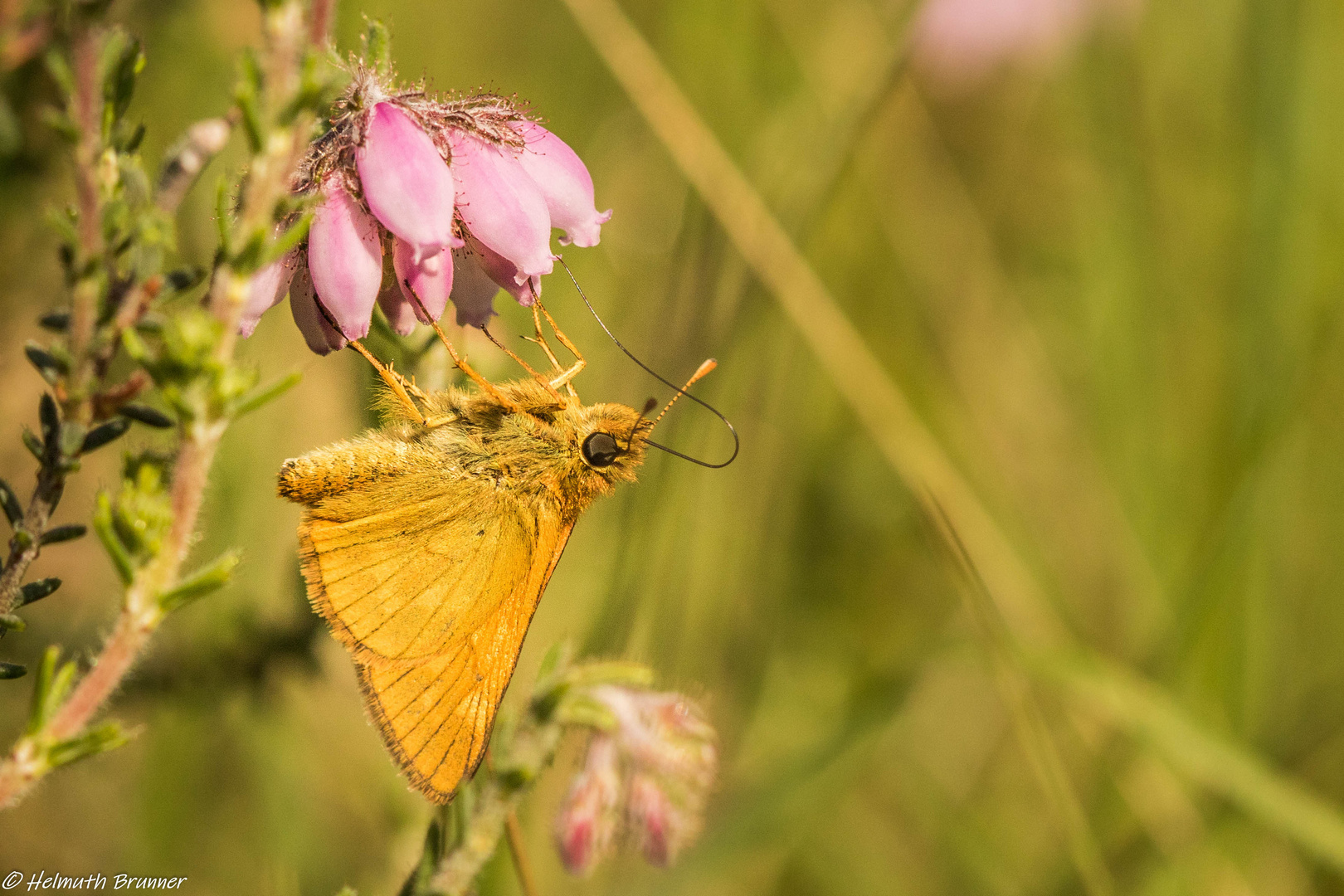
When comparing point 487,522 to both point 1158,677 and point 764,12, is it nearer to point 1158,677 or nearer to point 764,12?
point 1158,677

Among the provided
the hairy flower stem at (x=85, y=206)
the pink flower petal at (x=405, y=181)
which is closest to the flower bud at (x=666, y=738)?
the pink flower petal at (x=405, y=181)

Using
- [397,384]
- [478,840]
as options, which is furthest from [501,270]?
[478,840]

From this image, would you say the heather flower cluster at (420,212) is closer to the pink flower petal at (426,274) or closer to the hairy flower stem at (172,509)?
the pink flower petal at (426,274)

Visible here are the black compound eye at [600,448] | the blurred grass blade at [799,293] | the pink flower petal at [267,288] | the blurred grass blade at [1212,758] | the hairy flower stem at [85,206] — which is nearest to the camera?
the hairy flower stem at [85,206]

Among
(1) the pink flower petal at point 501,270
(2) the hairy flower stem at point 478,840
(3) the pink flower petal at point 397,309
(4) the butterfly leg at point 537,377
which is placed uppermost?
(3) the pink flower petal at point 397,309

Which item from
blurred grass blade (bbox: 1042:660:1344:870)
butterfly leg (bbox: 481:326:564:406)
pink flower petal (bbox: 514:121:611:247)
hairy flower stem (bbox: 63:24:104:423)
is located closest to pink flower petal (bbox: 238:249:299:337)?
hairy flower stem (bbox: 63:24:104:423)

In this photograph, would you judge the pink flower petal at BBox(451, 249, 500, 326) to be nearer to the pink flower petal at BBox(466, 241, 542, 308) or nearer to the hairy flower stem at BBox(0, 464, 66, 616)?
the pink flower petal at BBox(466, 241, 542, 308)
